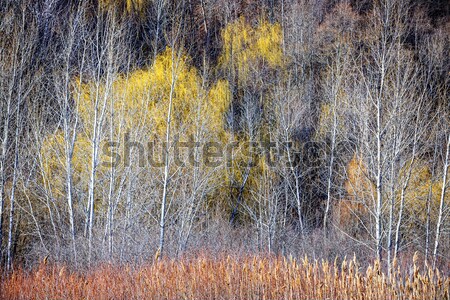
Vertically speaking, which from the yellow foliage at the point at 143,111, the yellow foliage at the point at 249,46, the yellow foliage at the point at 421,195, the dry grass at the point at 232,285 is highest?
the yellow foliage at the point at 249,46

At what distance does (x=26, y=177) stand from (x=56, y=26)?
966cm

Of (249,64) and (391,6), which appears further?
(249,64)

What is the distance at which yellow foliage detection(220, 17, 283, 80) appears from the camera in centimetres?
2412

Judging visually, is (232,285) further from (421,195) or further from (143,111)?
(421,195)

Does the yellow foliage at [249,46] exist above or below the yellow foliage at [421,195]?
above

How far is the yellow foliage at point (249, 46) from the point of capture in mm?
24125

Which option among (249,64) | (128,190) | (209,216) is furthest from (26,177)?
(249,64)

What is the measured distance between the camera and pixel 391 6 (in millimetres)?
10773

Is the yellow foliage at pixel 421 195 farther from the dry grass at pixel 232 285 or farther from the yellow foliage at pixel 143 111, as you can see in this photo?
the dry grass at pixel 232 285

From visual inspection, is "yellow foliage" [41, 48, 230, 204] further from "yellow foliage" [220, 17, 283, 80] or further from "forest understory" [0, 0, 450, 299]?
"yellow foliage" [220, 17, 283, 80]

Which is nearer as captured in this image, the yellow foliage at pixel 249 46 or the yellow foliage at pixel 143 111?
the yellow foliage at pixel 143 111

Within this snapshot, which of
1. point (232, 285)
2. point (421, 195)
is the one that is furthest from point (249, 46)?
point (232, 285)

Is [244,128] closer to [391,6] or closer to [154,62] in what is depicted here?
[154,62]

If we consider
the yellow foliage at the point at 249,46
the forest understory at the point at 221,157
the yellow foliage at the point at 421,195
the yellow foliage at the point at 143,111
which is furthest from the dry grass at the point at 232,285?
the yellow foliage at the point at 249,46
